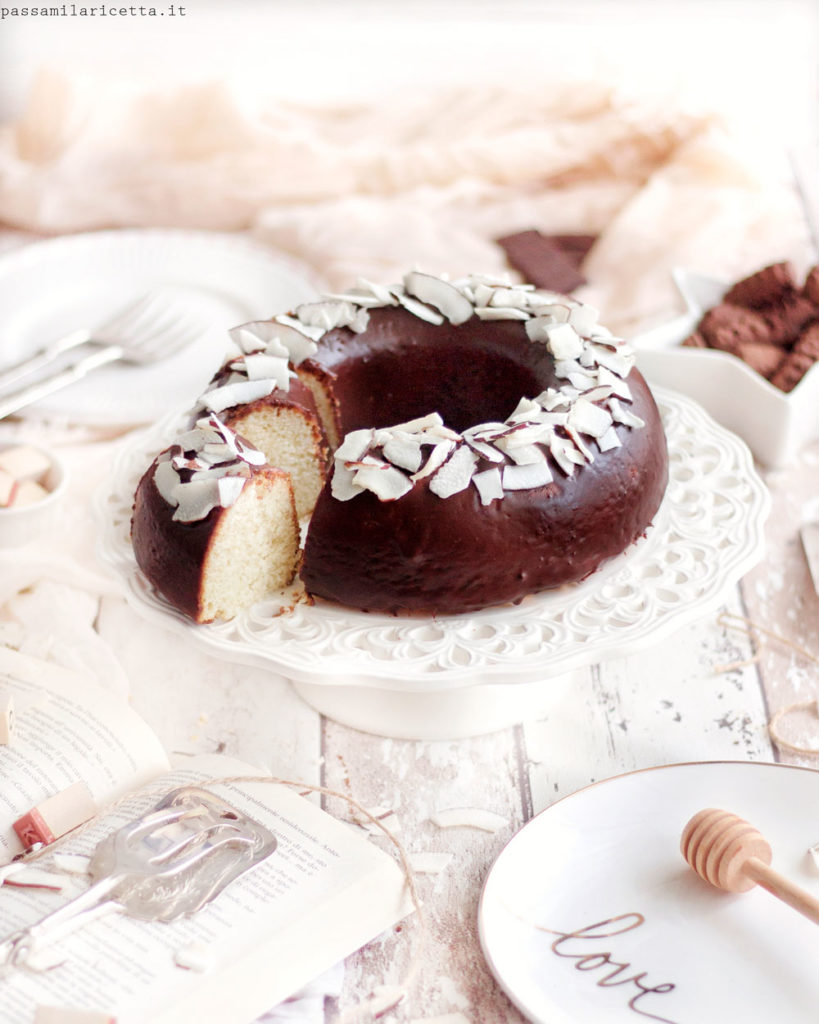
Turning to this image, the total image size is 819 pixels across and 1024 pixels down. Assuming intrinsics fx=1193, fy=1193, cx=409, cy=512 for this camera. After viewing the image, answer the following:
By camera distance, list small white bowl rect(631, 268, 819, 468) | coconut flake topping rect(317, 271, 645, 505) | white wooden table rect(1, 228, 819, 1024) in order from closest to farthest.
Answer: white wooden table rect(1, 228, 819, 1024)
coconut flake topping rect(317, 271, 645, 505)
small white bowl rect(631, 268, 819, 468)

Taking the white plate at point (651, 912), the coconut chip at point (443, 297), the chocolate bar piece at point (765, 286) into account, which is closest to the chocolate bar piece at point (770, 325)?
the chocolate bar piece at point (765, 286)

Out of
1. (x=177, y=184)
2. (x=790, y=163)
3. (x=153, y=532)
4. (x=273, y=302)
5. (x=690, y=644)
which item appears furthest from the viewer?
(x=790, y=163)

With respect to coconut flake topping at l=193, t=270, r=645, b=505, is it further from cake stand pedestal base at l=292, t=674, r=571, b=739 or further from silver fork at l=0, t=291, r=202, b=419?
silver fork at l=0, t=291, r=202, b=419

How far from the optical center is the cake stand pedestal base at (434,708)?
5.44 feet

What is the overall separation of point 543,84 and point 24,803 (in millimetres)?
2405

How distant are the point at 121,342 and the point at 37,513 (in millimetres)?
592

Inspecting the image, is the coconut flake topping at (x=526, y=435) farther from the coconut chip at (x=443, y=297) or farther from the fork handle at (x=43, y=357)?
the fork handle at (x=43, y=357)

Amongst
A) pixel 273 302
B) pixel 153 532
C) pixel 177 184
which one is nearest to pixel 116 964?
pixel 153 532

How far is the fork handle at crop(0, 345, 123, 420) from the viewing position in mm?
2240

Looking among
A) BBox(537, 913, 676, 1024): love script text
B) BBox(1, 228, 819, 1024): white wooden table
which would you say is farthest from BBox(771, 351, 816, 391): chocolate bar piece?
BBox(537, 913, 676, 1024): love script text

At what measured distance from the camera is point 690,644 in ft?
6.21

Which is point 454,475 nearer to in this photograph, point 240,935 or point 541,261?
point 240,935

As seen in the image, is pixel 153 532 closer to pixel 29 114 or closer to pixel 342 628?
pixel 342 628

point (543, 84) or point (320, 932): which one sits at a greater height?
point (543, 84)
